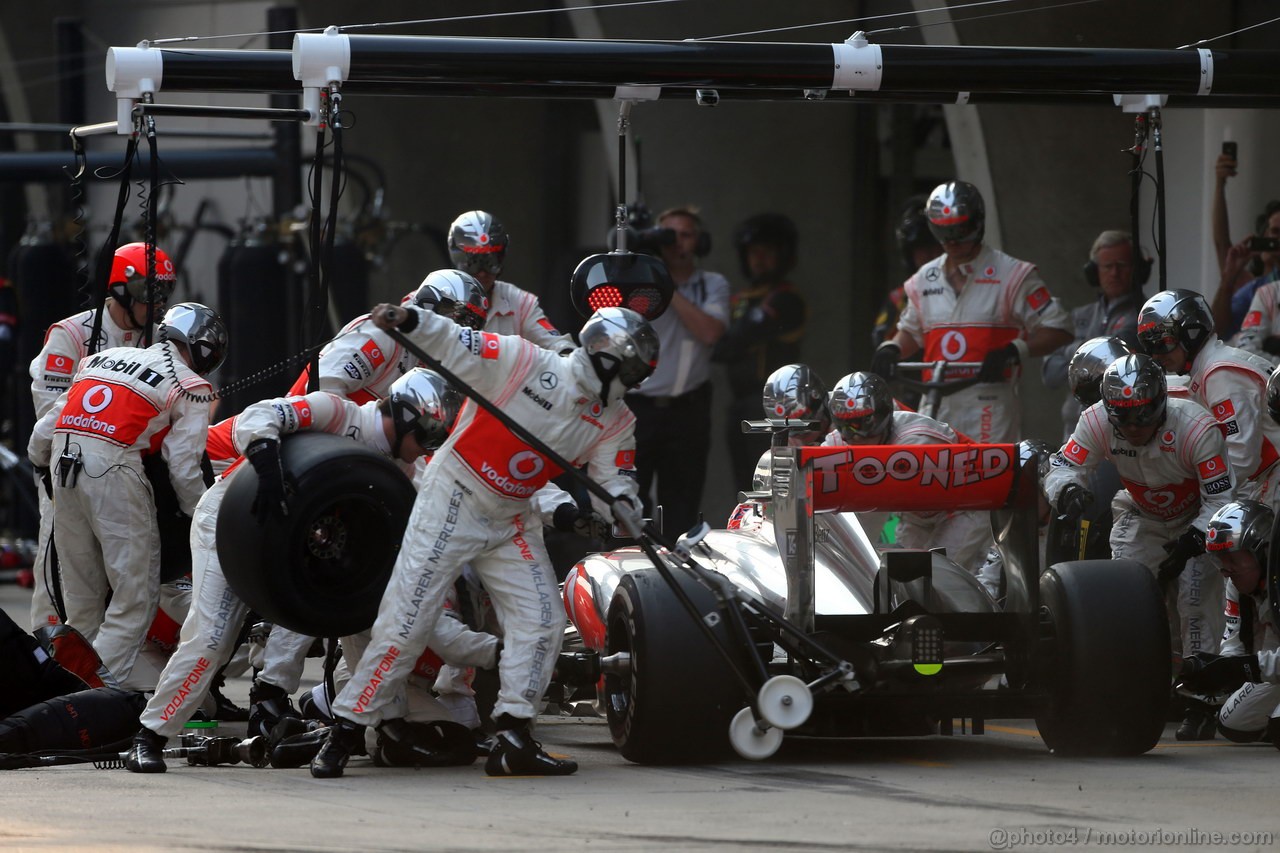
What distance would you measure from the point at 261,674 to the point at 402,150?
9.40 meters

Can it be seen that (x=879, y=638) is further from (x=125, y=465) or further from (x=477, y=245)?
(x=125, y=465)

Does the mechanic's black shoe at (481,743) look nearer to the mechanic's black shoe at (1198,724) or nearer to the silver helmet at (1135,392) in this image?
the mechanic's black shoe at (1198,724)

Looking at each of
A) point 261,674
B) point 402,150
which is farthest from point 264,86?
point 402,150

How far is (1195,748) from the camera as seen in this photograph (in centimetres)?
791

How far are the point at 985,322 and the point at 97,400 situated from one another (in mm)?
4517

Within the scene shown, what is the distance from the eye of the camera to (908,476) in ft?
24.3

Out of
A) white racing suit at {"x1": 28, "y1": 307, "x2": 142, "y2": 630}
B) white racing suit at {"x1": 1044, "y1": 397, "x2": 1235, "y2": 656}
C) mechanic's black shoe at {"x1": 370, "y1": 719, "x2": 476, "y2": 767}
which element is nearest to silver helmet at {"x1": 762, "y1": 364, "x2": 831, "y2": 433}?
white racing suit at {"x1": 1044, "y1": 397, "x2": 1235, "y2": 656}

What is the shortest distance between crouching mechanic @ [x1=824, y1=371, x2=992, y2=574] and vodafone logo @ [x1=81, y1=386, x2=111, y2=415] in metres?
3.27

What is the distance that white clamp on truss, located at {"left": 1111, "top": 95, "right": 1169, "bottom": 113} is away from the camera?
30.8 ft

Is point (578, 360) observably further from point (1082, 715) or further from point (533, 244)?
point (533, 244)

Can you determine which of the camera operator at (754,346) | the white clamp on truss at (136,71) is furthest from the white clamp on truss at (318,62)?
Answer: the camera operator at (754,346)

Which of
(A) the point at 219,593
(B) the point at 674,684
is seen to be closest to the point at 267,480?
(A) the point at 219,593

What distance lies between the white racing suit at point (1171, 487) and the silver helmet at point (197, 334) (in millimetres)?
3808

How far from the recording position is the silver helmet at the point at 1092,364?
9.10 metres
